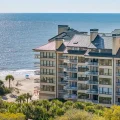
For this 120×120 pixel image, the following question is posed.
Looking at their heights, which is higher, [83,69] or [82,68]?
[82,68]

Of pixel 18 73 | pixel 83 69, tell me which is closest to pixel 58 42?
pixel 83 69

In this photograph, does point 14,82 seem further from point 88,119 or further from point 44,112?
point 88,119

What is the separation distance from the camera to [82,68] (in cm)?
8675

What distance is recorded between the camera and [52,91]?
9200 cm

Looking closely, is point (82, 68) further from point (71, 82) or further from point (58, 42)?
point (58, 42)

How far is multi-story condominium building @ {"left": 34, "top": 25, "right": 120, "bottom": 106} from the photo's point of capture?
8350 centimetres

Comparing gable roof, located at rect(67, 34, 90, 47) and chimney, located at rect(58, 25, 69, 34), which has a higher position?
chimney, located at rect(58, 25, 69, 34)

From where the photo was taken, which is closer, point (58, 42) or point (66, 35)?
point (58, 42)

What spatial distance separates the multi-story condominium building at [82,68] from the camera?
274 feet

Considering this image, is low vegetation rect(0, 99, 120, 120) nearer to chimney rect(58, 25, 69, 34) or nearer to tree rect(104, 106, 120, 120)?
tree rect(104, 106, 120, 120)

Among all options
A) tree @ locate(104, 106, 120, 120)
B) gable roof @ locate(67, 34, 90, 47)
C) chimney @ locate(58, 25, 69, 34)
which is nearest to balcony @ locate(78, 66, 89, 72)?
gable roof @ locate(67, 34, 90, 47)

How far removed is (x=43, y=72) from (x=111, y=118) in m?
35.2

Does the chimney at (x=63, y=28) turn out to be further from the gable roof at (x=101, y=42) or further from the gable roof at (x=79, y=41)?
A: the gable roof at (x=101, y=42)

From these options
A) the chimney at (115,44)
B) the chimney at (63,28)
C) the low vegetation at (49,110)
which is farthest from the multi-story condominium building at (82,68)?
the low vegetation at (49,110)
